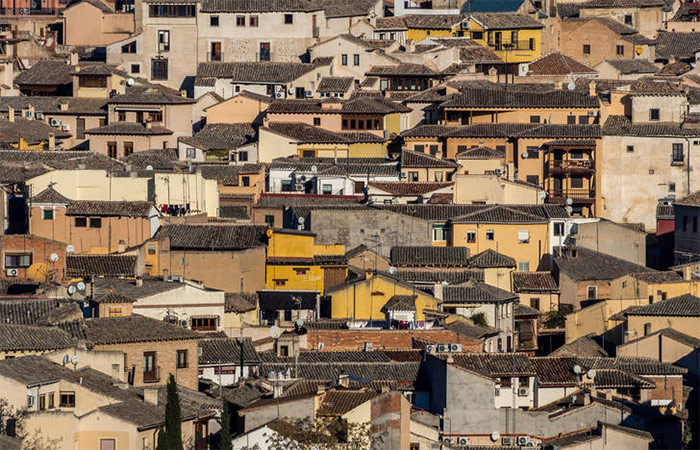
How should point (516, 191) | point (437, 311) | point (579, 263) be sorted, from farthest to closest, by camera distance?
1. point (516, 191)
2. point (579, 263)
3. point (437, 311)

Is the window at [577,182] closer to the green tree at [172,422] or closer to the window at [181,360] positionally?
the window at [181,360]

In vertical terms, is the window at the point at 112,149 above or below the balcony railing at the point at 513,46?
below

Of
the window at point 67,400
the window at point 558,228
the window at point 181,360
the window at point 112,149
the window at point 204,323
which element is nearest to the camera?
the window at point 67,400

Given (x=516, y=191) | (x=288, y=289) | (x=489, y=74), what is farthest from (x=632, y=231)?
(x=489, y=74)

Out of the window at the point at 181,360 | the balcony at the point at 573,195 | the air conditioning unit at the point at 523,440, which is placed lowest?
the air conditioning unit at the point at 523,440

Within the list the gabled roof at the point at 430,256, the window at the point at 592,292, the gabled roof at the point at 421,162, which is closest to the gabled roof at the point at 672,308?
the window at the point at 592,292

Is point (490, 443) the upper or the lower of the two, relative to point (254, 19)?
lower

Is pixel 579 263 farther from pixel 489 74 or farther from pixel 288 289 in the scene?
pixel 489 74
